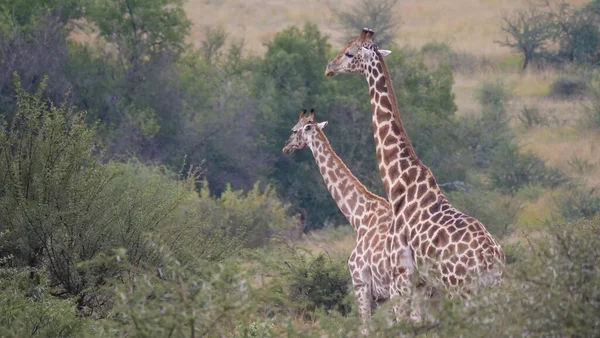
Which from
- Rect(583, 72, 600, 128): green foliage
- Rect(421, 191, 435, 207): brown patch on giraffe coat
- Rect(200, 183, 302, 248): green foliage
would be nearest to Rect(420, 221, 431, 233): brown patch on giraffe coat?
Rect(421, 191, 435, 207): brown patch on giraffe coat

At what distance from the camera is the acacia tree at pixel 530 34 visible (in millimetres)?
38031

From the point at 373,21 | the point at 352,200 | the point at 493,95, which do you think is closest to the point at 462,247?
the point at 352,200

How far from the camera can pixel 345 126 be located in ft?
81.7

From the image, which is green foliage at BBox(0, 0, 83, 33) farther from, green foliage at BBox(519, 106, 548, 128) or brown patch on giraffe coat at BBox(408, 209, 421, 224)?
brown patch on giraffe coat at BBox(408, 209, 421, 224)

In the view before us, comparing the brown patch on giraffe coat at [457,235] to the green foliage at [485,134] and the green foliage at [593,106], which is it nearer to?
the green foliage at [485,134]

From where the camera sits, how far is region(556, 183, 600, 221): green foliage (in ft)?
70.2

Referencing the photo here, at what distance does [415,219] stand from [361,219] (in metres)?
1.26

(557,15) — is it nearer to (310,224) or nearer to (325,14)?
(325,14)

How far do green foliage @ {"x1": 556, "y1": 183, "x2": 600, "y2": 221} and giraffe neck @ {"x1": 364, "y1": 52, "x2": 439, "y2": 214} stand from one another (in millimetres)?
12495

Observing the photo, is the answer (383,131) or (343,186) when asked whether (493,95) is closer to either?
(343,186)

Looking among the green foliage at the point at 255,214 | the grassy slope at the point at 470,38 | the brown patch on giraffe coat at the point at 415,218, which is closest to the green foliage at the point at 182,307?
the brown patch on giraffe coat at the point at 415,218

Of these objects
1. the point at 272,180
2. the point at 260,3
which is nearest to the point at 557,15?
the point at 260,3

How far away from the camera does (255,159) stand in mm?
24844

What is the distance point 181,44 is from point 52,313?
21396mm
